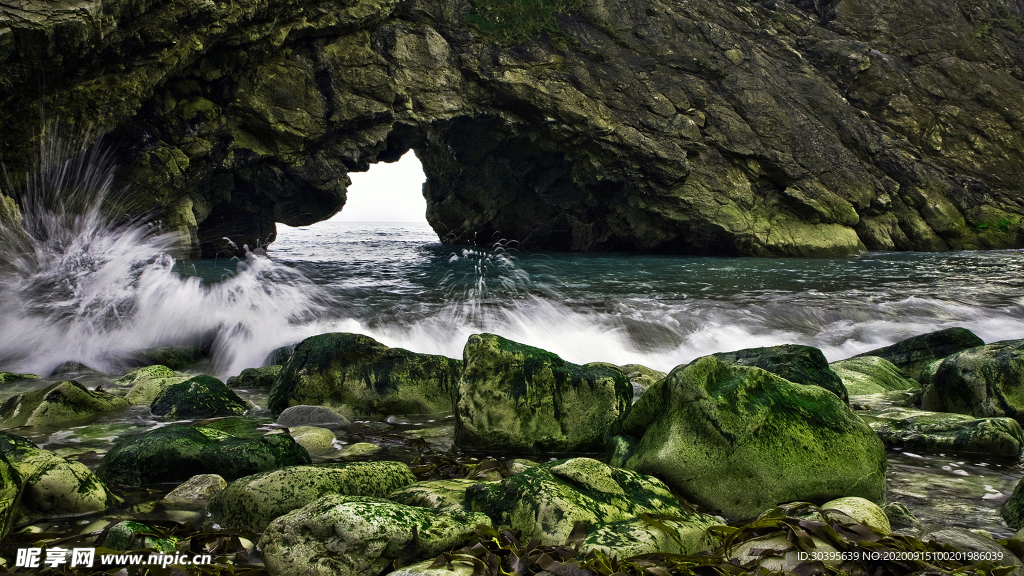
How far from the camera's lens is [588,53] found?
75.2ft

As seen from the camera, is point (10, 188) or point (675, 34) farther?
point (675, 34)

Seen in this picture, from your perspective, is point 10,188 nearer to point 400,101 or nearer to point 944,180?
point 400,101

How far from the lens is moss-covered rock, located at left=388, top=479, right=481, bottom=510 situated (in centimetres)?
305

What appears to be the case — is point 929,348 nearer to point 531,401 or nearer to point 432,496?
point 531,401

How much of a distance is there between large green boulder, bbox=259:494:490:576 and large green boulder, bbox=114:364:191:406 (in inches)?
150

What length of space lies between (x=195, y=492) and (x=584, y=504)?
7.33ft

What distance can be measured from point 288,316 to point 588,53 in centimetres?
1684

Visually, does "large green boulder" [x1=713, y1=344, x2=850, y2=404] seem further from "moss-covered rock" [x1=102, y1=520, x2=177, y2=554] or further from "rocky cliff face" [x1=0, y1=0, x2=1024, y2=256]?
"rocky cliff face" [x1=0, y1=0, x2=1024, y2=256]

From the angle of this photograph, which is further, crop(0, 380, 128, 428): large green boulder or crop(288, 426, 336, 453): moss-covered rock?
crop(0, 380, 128, 428): large green boulder

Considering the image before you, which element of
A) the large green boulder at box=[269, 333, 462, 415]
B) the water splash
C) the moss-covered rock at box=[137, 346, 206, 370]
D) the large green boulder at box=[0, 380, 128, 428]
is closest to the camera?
the large green boulder at box=[0, 380, 128, 428]

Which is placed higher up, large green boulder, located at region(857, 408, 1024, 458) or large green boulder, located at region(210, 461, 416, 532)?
large green boulder, located at region(857, 408, 1024, 458)

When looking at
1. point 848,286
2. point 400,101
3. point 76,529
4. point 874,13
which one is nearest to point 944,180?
point 874,13

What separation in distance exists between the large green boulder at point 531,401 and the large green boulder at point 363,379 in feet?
3.68

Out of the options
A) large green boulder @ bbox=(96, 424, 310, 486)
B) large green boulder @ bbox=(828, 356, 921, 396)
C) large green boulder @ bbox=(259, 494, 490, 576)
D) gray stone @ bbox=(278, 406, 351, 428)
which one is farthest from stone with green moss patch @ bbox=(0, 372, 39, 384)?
large green boulder @ bbox=(828, 356, 921, 396)
